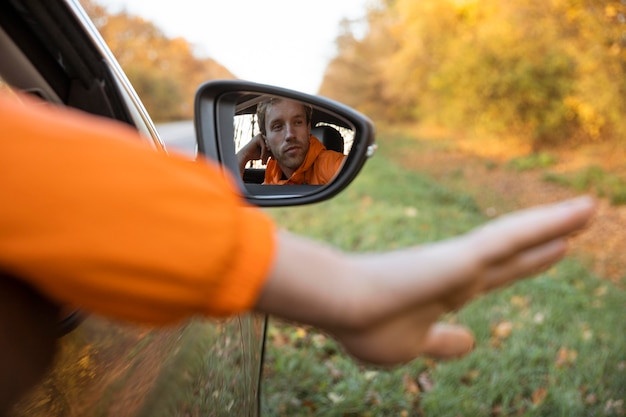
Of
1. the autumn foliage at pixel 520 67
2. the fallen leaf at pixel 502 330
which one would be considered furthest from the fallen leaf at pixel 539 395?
the autumn foliage at pixel 520 67

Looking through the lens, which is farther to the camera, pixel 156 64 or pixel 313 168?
pixel 156 64

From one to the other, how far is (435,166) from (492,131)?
6.93 feet

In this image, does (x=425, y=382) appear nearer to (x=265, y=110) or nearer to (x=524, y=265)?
(x=265, y=110)

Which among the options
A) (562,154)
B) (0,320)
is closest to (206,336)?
(0,320)

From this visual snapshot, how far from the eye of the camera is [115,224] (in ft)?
1.79

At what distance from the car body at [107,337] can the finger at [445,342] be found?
0.57 meters

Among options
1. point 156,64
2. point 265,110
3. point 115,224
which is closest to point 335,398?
point 265,110

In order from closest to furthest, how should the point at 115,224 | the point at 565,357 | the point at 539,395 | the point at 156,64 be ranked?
the point at 115,224 → the point at 539,395 → the point at 565,357 → the point at 156,64

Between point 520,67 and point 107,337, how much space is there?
51.9 ft

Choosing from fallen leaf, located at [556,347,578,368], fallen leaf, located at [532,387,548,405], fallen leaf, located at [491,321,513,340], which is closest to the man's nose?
fallen leaf, located at [532,387,548,405]

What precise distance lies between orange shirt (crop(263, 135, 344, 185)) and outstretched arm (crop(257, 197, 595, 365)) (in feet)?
2.38

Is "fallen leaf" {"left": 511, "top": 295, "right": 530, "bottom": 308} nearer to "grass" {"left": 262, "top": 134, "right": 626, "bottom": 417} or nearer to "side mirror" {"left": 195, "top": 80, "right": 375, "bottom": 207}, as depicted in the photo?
"grass" {"left": 262, "top": 134, "right": 626, "bottom": 417}

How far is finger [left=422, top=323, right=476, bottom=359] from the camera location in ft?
2.66

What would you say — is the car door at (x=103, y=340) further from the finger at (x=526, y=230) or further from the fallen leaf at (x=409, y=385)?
the fallen leaf at (x=409, y=385)
